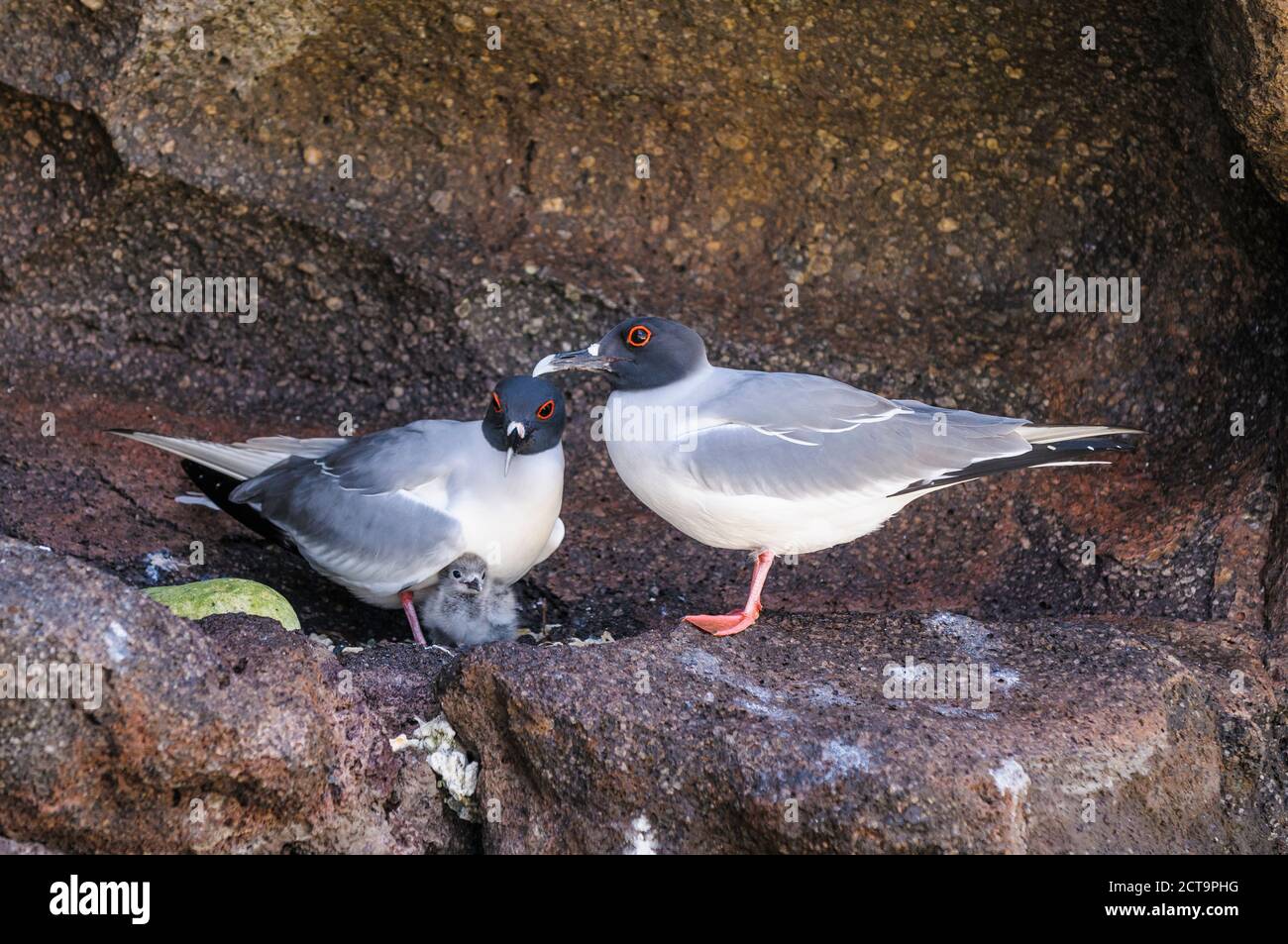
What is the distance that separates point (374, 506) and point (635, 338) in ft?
3.61

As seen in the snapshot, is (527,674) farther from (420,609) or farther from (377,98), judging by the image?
(377,98)

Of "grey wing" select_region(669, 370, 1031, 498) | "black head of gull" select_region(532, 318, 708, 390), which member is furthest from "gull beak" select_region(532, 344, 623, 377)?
"grey wing" select_region(669, 370, 1031, 498)

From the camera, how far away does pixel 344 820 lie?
395 cm

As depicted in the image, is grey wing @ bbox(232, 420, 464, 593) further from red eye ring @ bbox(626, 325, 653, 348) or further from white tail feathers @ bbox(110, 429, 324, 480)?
→ red eye ring @ bbox(626, 325, 653, 348)

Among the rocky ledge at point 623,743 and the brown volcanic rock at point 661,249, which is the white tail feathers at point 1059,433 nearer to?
the rocky ledge at point 623,743

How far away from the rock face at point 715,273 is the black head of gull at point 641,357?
36.1 inches

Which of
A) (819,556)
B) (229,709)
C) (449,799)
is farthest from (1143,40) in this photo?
(229,709)

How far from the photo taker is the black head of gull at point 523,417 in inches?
203

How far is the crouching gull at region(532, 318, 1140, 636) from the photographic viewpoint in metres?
4.71

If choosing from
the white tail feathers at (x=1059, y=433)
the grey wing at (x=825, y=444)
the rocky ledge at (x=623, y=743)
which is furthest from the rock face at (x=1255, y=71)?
the rocky ledge at (x=623, y=743)

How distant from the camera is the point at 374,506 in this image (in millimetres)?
5223

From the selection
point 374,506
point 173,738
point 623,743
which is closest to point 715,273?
point 374,506

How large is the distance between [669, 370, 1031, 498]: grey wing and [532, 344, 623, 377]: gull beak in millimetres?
380

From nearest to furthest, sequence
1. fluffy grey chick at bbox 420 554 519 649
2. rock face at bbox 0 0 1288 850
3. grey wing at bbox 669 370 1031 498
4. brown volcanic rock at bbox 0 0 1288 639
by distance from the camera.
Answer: grey wing at bbox 669 370 1031 498 → rock face at bbox 0 0 1288 850 → fluffy grey chick at bbox 420 554 519 649 → brown volcanic rock at bbox 0 0 1288 639
